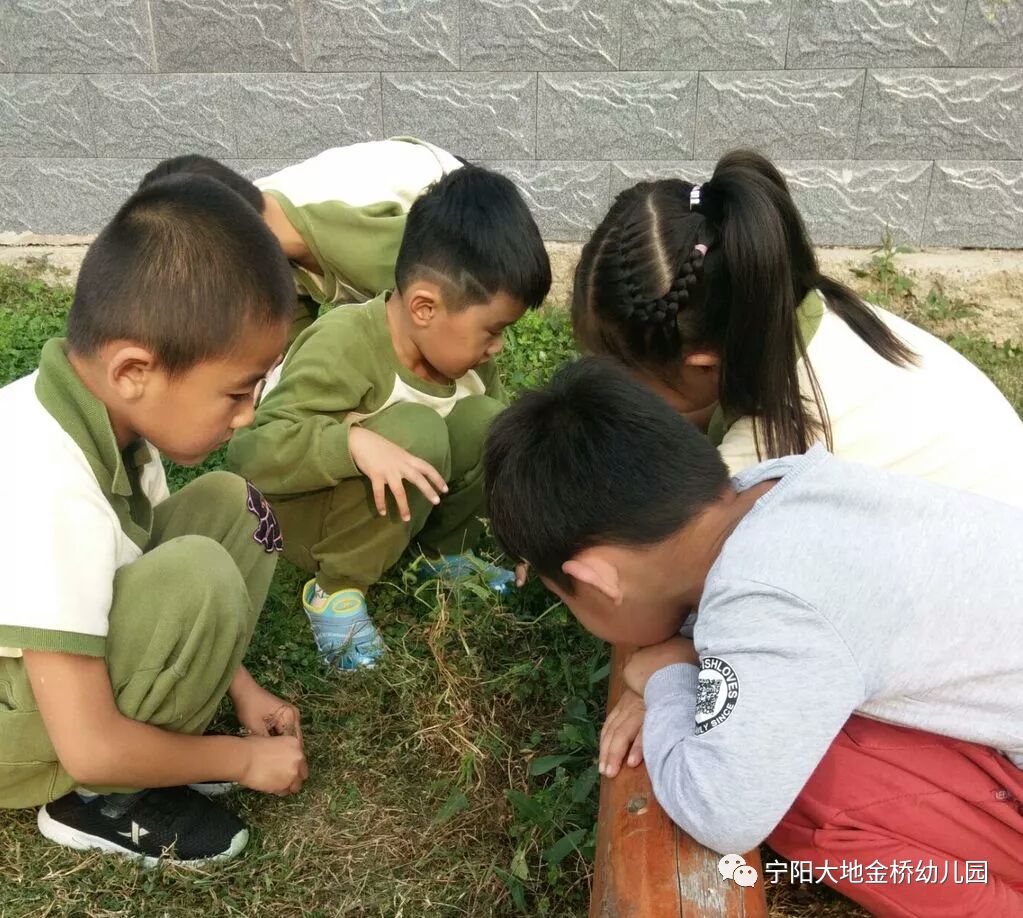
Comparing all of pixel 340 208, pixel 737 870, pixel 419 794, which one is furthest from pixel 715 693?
pixel 340 208

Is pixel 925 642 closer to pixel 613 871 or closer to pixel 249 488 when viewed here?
pixel 613 871

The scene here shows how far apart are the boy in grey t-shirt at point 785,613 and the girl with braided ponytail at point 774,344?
459mm

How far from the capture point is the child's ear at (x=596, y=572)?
165cm

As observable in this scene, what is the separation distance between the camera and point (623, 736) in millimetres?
1750

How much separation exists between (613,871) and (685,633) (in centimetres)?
50

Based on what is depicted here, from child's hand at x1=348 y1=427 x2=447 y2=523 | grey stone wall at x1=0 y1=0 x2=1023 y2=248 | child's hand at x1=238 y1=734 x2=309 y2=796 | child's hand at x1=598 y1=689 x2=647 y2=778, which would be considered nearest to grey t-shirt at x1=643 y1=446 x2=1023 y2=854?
child's hand at x1=598 y1=689 x2=647 y2=778

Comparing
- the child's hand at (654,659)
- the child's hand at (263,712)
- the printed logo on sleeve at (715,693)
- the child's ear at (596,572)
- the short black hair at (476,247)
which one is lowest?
the child's hand at (263,712)

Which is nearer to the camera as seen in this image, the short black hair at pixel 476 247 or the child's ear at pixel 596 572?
the child's ear at pixel 596 572

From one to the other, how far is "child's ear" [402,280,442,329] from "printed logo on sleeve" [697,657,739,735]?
135 centimetres

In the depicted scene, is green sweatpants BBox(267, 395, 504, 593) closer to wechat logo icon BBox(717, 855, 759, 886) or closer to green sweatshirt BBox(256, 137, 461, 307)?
green sweatshirt BBox(256, 137, 461, 307)

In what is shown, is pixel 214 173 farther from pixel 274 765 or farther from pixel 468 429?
pixel 274 765

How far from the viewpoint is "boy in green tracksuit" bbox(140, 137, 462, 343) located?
3090 millimetres

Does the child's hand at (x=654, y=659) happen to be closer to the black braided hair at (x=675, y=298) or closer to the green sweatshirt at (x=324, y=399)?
the black braided hair at (x=675, y=298)

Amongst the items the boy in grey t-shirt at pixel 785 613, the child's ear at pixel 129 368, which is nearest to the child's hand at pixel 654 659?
the boy in grey t-shirt at pixel 785 613
